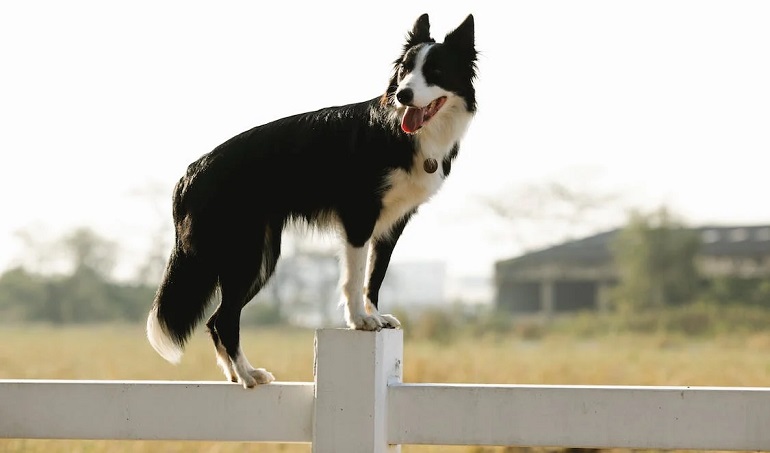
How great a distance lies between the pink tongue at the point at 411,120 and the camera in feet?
13.0

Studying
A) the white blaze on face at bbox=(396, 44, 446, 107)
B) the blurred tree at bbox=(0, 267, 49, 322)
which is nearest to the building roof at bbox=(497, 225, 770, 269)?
the blurred tree at bbox=(0, 267, 49, 322)

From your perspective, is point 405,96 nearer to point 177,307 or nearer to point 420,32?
point 420,32

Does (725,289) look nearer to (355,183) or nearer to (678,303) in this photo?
(678,303)

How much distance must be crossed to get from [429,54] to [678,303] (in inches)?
1357

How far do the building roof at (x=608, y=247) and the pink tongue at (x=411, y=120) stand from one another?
34.8 m

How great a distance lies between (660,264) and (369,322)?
34114 millimetres

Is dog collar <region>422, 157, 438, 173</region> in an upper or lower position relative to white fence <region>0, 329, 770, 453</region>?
upper

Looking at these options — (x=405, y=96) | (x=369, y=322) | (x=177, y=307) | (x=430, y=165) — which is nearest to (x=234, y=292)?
(x=177, y=307)

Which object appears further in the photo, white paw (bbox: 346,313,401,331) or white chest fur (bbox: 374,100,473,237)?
white chest fur (bbox: 374,100,473,237)

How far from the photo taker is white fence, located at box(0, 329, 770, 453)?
3.13 meters

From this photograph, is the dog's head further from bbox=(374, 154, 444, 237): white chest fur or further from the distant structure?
the distant structure

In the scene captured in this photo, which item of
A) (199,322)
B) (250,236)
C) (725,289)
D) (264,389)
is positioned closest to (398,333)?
(264,389)

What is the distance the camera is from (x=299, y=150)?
412 cm

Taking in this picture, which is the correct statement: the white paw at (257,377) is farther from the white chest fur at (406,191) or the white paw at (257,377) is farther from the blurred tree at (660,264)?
the blurred tree at (660,264)
